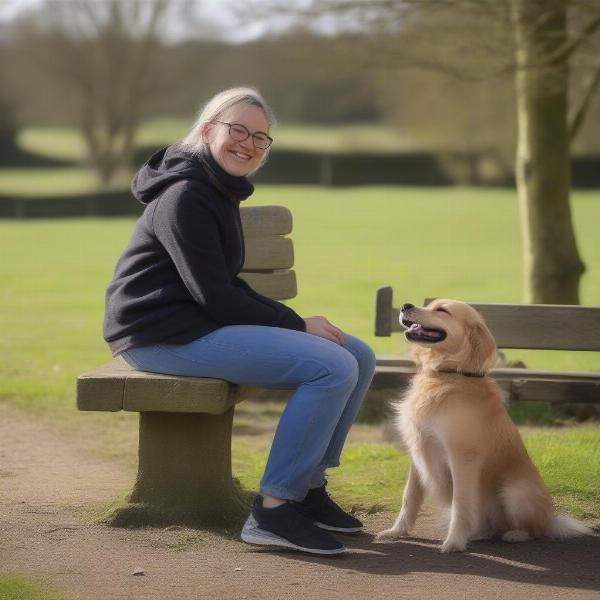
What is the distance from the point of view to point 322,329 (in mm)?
4785

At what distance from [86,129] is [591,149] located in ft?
62.4

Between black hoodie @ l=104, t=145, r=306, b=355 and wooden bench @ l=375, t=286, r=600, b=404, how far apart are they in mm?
1954

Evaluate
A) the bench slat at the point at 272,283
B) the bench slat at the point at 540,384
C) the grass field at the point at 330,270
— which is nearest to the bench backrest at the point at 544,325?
the bench slat at the point at 540,384

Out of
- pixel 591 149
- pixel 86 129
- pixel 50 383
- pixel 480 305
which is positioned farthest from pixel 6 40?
pixel 480 305

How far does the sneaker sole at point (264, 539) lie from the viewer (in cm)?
447

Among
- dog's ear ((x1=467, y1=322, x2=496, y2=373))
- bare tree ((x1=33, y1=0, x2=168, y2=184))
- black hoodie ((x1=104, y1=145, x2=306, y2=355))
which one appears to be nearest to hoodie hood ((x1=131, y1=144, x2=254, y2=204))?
black hoodie ((x1=104, y1=145, x2=306, y2=355))

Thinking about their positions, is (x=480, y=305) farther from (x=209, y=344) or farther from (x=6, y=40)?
(x=6, y=40)

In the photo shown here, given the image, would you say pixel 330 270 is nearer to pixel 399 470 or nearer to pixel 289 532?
pixel 399 470

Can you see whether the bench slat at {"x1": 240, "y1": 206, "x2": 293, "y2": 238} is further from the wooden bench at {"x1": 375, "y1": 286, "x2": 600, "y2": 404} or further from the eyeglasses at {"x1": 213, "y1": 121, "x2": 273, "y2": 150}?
the eyeglasses at {"x1": 213, "y1": 121, "x2": 273, "y2": 150}

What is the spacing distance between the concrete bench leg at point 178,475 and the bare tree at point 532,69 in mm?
4770

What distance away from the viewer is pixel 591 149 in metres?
47.1

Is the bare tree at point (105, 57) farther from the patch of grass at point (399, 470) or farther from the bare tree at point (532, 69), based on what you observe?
the patch of grass at point (399, 470)

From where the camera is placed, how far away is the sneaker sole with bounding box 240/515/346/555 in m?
4.47

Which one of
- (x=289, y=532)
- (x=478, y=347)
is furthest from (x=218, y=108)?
(x=289, y=532)
